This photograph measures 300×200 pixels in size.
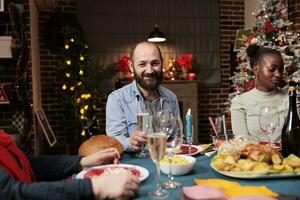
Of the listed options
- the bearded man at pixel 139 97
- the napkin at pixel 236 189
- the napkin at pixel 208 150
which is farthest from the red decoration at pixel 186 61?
the napkin at pixel 236 189

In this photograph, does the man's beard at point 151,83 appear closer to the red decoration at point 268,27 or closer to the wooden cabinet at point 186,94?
the red decoration at point 268,27

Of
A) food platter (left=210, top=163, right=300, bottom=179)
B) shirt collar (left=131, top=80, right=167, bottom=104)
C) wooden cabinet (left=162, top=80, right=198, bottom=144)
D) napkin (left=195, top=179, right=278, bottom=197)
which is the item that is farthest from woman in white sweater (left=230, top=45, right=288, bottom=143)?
wooden cabinet (left=162, top=80, right=198, bottom=144)

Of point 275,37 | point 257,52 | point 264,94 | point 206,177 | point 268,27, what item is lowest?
point 206,177

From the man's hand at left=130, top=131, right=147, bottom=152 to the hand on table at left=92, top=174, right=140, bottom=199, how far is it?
46cm

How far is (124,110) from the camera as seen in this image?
86.0 inches

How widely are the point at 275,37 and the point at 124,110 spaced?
2.59 meters

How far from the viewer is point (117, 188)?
100 centimetres

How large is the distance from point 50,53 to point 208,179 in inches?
168

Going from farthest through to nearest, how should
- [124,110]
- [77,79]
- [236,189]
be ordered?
[77,79], [124,110], [236,189]

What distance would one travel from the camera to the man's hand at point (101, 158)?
138cm

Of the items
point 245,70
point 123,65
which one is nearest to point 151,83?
point 245,70

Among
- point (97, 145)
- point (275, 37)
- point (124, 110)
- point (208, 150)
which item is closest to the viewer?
point (97, 145)

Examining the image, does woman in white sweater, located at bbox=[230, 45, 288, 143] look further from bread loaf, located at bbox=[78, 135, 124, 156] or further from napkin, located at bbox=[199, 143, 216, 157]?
bread loaf, located at bbox=[78, 135, 124, 156]

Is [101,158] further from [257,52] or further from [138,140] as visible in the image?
[257,52]
